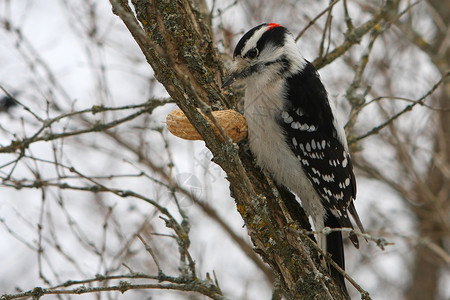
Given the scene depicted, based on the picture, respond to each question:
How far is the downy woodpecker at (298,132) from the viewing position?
10.2 ft

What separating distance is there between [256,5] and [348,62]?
3.97 feet

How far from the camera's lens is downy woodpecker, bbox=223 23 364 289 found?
10.2ft

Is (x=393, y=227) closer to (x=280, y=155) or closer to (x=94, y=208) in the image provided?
(x=94, y=208)

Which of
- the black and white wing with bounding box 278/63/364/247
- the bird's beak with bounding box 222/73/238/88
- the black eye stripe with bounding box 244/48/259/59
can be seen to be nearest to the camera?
the bird's beak with bounding box 222/73/238/88

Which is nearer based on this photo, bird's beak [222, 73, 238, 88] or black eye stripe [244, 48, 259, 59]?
bird's beak [222, 73, 238, 88]

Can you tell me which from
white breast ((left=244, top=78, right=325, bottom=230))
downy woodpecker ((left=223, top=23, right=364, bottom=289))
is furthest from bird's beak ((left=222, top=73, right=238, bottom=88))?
white breast ((left=244, top=78, right=325, bottom=230))

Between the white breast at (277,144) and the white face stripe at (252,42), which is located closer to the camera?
the white breast at (277,144)

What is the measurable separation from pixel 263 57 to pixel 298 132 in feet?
1.79

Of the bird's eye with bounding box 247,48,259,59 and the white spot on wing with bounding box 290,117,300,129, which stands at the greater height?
the bird's eye with bounding box 247,48,259,59

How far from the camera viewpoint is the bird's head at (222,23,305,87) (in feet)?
10.6

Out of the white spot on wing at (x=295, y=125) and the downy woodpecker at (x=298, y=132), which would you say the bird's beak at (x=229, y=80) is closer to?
the downy woodpecker at (x=298, y=132)

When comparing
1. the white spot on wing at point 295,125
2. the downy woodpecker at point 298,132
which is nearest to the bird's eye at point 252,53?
the downy woodpecker at point 298,132

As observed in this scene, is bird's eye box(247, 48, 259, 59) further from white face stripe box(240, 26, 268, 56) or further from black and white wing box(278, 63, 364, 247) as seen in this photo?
black and white wing box(278, 63, 364, 247)

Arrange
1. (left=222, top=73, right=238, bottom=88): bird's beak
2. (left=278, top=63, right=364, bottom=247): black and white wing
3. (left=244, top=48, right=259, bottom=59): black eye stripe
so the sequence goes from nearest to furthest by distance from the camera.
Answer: (left=222, top=73, right=238, bottom=88): bird's beak → (left=278, top=63, right=364, bottom=247): black and white wing → (left=244, top=48, right=259, bottom=59): black eye stripe
